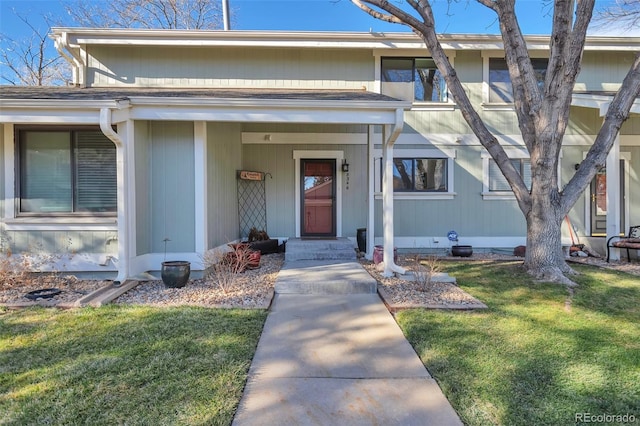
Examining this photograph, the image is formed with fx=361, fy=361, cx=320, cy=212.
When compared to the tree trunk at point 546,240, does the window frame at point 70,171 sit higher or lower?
higher

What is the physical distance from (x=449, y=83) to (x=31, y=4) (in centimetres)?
1670

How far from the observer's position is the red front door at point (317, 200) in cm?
920

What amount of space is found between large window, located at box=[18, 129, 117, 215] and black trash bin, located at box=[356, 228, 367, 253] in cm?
529

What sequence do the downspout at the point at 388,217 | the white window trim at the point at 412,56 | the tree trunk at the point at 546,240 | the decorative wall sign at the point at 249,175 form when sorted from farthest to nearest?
the white window trim at the point at 412,56
the decorative wall sign at the point at 249,175
the downspout at the point at 388,217
the tree trunk at the point at 546,240

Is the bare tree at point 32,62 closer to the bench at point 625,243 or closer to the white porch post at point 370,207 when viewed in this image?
the white porch post at point 370,207

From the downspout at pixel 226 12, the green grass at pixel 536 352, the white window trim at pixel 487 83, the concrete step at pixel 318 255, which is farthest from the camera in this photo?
the downspout at pixel 226 12

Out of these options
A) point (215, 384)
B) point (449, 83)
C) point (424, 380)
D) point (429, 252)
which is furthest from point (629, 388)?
point (429, 252)

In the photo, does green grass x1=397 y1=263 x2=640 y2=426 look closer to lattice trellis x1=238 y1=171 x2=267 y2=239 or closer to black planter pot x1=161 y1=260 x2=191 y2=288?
black planter pot x1=161 y1=260 x2=191 y2=288

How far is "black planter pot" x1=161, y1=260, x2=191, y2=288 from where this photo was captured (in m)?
5.61

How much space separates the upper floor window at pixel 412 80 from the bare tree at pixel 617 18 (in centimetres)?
450

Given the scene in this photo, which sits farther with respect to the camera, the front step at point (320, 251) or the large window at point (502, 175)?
the large window at point (502, 175)

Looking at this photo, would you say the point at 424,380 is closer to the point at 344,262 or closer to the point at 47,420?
the point at 47,420
